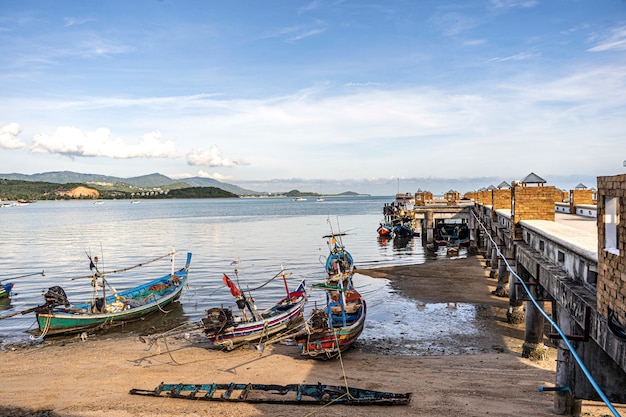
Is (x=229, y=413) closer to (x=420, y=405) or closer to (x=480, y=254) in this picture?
(x=420, y=405)

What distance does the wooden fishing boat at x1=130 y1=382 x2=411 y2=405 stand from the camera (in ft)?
42.1

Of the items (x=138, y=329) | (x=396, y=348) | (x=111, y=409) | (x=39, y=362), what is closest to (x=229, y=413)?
(x=111, y=409)

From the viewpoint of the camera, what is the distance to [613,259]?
6.52m

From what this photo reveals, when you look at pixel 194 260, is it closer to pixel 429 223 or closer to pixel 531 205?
pixel 429 223

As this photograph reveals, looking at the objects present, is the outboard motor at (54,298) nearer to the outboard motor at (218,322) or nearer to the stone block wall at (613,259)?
the outboard motor at (218,322)

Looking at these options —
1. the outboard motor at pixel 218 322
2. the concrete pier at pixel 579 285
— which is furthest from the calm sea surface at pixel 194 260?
the concrete pier at pixel 579 285

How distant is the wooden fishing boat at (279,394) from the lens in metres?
12.8

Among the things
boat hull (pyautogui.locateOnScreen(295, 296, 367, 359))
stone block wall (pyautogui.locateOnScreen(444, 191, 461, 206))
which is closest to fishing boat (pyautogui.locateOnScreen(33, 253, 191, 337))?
boat hull (pyautogui.locateOnScreen(295, 296, 367, 359))

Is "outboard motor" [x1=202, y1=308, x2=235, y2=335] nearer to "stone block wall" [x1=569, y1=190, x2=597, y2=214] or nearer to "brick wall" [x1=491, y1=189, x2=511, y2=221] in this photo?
"brick wall" [x1=491, y1=189, x2=511, y2=221]

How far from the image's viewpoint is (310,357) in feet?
57.1

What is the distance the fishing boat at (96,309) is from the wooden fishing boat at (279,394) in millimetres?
9573

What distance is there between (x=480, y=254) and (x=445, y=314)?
69.5 feet

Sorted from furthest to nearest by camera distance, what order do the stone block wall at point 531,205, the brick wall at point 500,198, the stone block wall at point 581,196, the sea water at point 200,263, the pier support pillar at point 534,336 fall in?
the sea water at point 200,263
the stone block wall at point 581,196
the brick wall at point 500,198
the stone block wall at point 531,205
the pier support pillar at point 534,336

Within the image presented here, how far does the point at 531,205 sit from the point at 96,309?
2007cm
